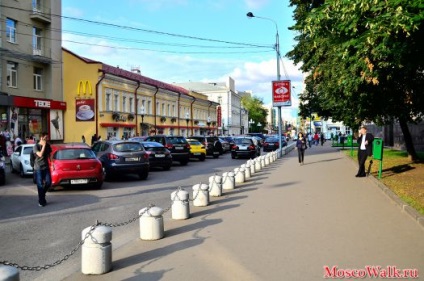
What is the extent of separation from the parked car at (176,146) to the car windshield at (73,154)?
34.3 ft

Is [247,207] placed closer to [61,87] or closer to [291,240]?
[291,240]

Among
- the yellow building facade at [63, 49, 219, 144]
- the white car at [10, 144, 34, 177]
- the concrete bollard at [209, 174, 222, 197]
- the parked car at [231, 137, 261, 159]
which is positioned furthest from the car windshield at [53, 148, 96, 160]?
the yellow building facade at [63, 49, 219, 144]

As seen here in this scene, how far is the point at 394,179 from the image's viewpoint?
1378 cm

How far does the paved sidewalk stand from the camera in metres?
5.44

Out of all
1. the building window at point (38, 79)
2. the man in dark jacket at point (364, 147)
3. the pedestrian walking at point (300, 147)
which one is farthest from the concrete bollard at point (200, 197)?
the building window at point (38, 79)

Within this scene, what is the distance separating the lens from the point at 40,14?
33.3 m

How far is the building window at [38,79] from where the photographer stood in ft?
112

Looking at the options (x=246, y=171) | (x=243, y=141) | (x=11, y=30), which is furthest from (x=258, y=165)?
(x=11, y=30)

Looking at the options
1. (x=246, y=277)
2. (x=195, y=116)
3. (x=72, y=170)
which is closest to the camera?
(x=246, y=277)

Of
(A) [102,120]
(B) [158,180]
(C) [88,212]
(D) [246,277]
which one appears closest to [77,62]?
(A) [102,120]

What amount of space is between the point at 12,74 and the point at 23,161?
15390 mm

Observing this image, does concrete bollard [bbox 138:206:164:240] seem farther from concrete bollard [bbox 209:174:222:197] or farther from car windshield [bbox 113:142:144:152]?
car windshield [bbox 113:142:144:152]

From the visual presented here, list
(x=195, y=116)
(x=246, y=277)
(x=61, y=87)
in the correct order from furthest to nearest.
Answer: (x=195, y=116)
(x=61, y=87)
(x=246, y=277)

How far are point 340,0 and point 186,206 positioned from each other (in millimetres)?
4997
